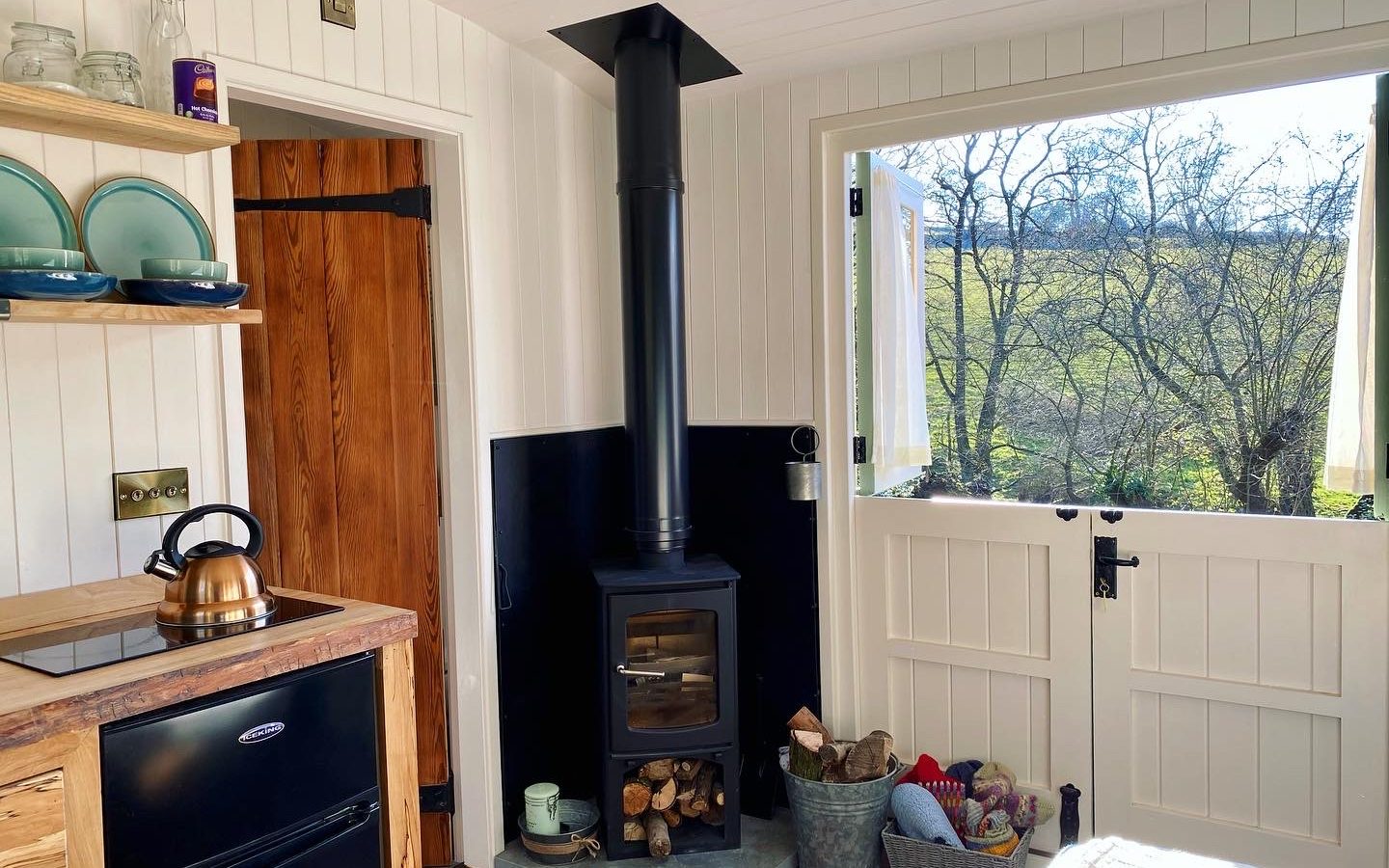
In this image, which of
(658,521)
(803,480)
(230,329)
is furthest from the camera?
(803,480)

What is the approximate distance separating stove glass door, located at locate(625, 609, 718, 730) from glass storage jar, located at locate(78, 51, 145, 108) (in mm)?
1780

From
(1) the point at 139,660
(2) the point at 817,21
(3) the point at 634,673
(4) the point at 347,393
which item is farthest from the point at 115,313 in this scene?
(2) the point at 817,21

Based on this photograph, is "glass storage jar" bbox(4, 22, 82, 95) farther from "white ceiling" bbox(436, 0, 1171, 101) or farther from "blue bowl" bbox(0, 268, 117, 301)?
"white ceiling" bbox(436, 0, 1171, 101)

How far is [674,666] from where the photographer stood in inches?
116

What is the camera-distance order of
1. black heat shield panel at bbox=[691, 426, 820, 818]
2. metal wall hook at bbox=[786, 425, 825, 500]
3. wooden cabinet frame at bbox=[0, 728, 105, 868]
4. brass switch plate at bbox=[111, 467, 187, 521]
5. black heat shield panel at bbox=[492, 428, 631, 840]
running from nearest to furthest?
wooden cabinet frame at bbox=[0, 728, 105, 868] < brass switch plate at bbox=[111, 467, 187, 521] < black heat shield panel at bbox=[492, 428, 631, 840] < metal wall hook at bbox=[786, 425, 825, 500] < black heat shield panel at bbox=[691, 426, 820, 818]

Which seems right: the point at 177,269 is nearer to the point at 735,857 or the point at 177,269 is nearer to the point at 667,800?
the point at 667,800

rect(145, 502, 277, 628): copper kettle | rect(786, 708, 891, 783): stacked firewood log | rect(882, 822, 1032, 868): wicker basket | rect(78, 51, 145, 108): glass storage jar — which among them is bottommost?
rect(882, 822, 1032, 868): wicker basket

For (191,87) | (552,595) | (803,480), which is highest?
(191,87)

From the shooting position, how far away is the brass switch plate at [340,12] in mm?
2434

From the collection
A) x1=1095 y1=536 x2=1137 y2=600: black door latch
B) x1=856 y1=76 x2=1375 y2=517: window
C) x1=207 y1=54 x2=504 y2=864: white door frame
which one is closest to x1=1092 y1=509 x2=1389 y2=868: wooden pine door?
x1=1095 y1=536 x2=1137 y2=600: black door latch

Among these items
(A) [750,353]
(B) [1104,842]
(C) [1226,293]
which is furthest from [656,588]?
(C) [1226,293]

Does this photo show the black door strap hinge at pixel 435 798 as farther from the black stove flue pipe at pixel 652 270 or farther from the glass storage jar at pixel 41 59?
the glass storage jar at pixel 41 59

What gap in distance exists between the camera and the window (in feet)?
8.52

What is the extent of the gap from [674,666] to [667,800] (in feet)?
1.26
